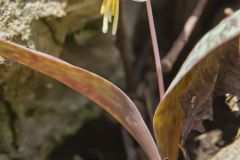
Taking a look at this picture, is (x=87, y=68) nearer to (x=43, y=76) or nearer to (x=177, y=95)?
(x=43, y=76)

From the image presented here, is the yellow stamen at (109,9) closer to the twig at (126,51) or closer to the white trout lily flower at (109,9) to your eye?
the white trout lily flower at (109,9)

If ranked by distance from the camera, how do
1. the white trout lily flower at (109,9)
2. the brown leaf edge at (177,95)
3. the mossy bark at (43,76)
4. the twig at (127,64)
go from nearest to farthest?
the brown leaf edge at (177,95) < the white trout lily flower at (109,9) < the mossy bark at (43,76) < the twig at (127,64)

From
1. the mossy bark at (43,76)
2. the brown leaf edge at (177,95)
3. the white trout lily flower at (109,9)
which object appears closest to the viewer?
the brown leaf edge at (177,95)

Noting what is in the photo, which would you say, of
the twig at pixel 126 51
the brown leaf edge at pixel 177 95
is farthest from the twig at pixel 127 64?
the brown leaf edge at pixel 177 95

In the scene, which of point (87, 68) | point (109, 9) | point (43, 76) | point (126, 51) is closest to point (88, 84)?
point (109, 9)

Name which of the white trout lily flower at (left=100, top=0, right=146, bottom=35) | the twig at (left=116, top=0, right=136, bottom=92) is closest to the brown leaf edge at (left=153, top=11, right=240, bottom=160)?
the white trout lily flower at (left=100, top=0, right=146, bottom=35)

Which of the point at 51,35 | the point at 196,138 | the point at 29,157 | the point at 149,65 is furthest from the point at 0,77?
the point at 149,65

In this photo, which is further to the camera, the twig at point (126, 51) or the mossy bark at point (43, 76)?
the twig at point (126, 51)
